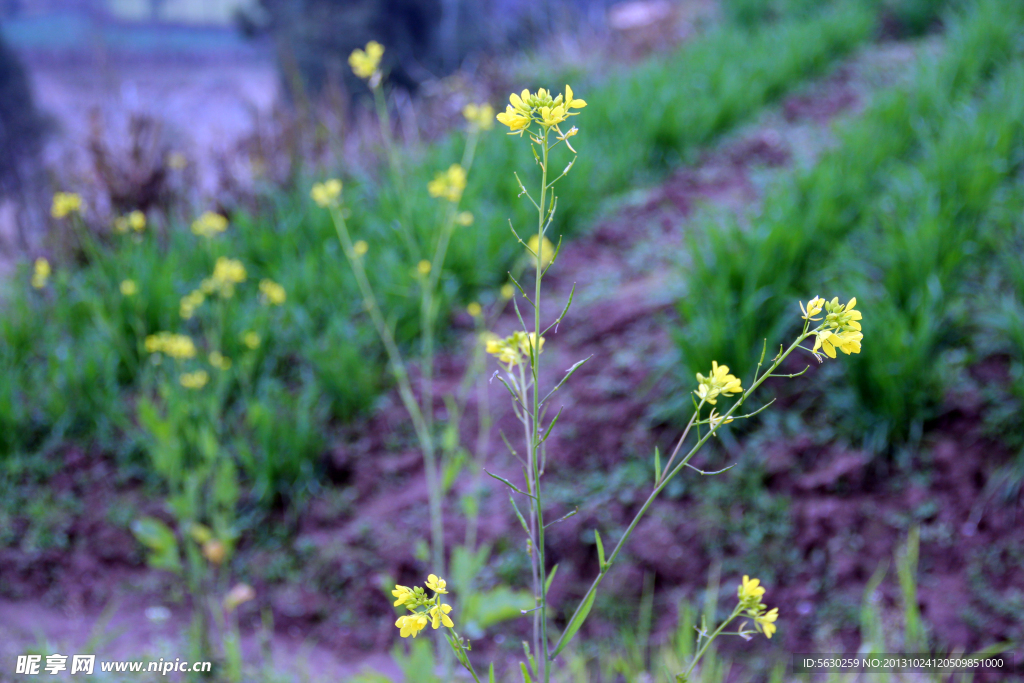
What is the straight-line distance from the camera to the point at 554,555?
1975 millimetres

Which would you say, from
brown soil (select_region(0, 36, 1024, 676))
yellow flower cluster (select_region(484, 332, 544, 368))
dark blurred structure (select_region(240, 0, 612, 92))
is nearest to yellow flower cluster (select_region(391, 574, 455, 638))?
yellow flower cluster (select_region(484, 332, 544, 368))

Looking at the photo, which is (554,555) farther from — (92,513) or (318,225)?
(318,225)

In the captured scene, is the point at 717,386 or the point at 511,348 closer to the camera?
the point at 717,386

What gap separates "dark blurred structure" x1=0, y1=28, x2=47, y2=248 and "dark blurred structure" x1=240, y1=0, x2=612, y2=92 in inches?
86.1

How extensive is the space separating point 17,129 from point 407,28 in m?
4.03

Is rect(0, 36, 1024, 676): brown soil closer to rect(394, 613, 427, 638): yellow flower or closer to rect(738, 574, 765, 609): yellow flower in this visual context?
rect(738, 574, 765, 609): yellow flower

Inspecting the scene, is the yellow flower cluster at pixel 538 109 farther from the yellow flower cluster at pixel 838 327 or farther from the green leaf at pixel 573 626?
the green leaf at pixel 573 626

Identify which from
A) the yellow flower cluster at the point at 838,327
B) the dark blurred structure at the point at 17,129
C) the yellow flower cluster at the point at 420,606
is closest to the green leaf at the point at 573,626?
the yellow flower cluster at the point at 420,606

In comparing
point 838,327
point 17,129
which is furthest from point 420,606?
point 17,129

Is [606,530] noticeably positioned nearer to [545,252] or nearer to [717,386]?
[545,252]

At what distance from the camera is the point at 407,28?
7.28 meters

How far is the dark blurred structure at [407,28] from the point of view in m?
6.76

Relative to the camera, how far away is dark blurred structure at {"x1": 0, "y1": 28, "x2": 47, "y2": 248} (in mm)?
4473

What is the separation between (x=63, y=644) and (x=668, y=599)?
5.71 ft
